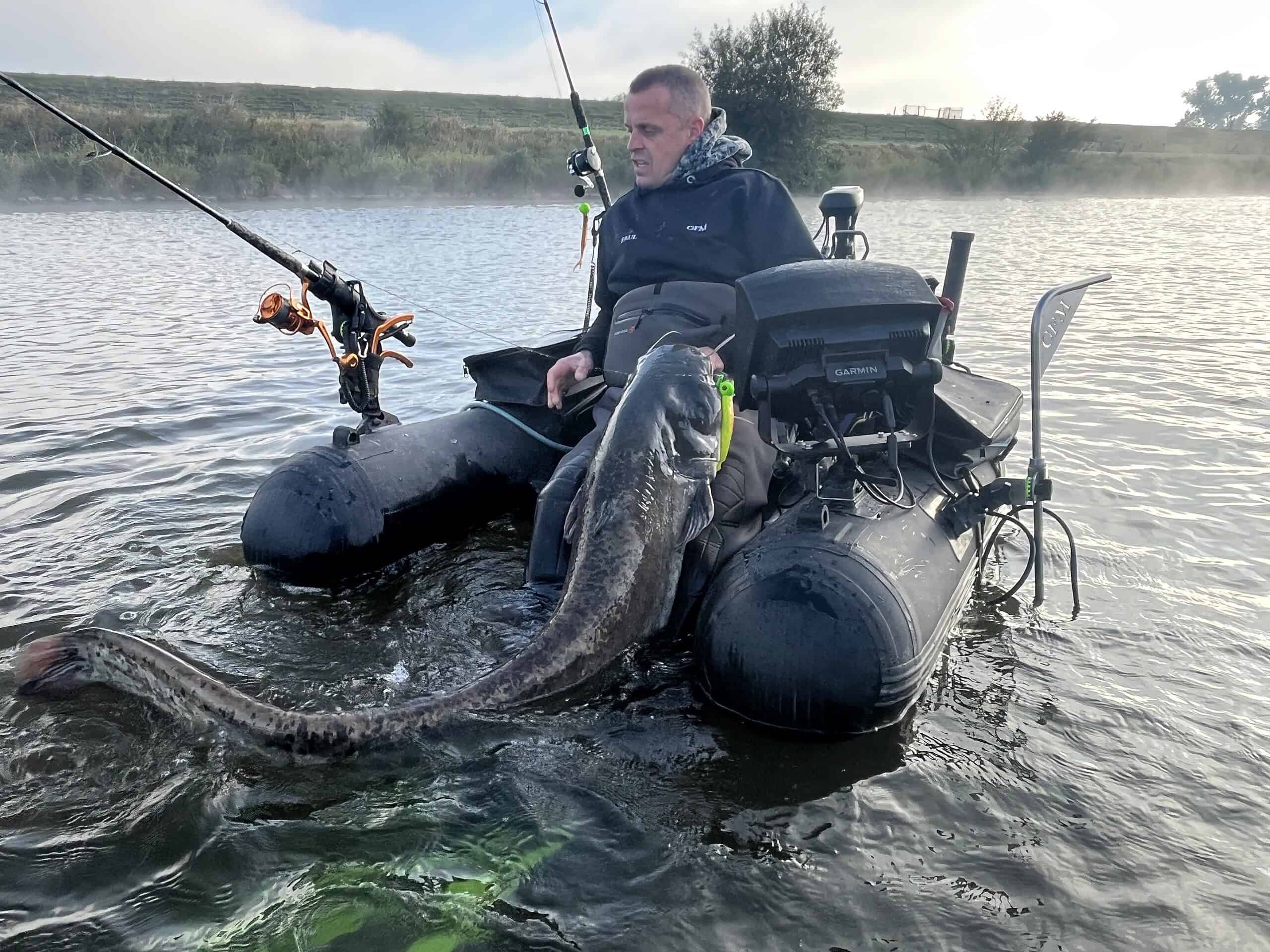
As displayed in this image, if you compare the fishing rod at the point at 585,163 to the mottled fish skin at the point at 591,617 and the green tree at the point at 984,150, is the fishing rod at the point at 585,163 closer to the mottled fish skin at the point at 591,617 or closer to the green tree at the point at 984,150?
the mottled fish skin at the point at 591,617

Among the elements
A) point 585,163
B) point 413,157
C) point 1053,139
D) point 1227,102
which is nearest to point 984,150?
point 1053,139

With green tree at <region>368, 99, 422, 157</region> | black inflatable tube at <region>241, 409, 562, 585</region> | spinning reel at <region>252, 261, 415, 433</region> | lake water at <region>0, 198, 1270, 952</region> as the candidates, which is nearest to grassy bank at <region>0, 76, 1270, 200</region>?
green tree at <region>368, 99, 422, 157</region>

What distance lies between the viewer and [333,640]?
4.01m

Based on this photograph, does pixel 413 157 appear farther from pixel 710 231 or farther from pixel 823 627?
pixel 823 627

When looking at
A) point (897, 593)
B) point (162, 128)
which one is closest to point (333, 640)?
point (897, 593)

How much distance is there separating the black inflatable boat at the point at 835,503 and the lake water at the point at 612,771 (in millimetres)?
282

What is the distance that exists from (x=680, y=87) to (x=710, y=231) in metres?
0.90

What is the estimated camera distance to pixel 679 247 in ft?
15.7

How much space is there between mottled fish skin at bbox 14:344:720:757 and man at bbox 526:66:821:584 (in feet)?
1.69

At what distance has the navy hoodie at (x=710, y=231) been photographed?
4602 mm

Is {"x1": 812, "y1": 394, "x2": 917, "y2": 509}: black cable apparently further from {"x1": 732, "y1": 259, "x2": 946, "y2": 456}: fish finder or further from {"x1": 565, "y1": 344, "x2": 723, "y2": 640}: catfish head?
{"x1": 565, "y1": 344, "x2": 723, "y2": 640}: catfish head

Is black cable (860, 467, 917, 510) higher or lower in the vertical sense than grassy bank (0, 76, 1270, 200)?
lower

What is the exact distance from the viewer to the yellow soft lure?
141 inches

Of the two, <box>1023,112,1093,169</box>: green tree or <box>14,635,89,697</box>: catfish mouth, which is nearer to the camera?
<box>14,635,89,697</box>: catfish mouth
